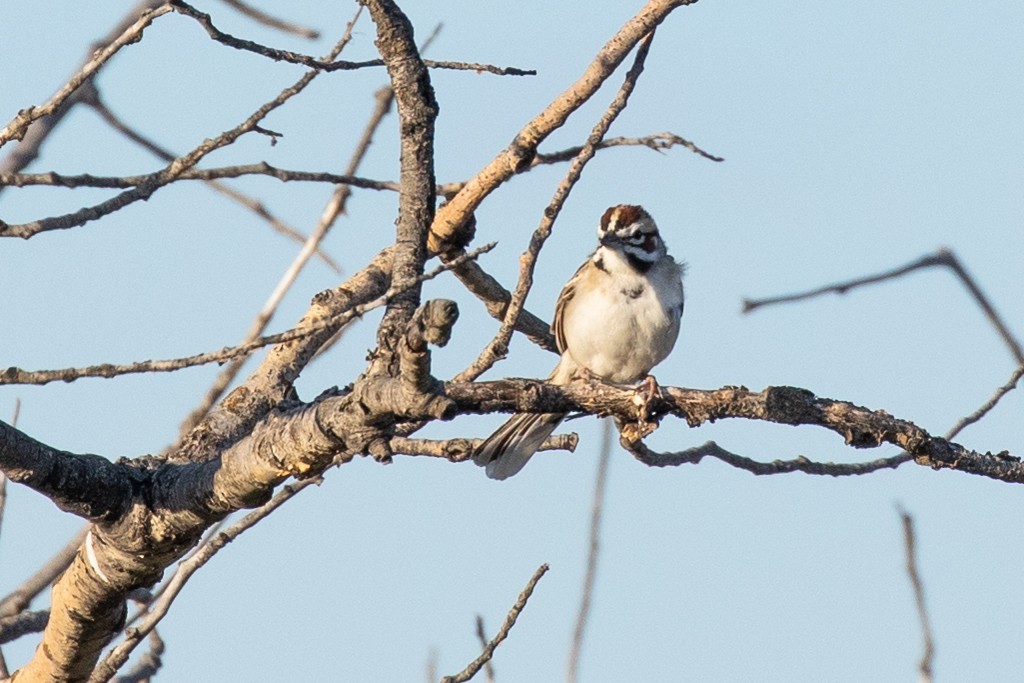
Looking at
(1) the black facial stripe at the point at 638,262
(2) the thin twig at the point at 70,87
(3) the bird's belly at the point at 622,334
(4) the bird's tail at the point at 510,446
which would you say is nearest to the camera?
(2) the thin twig at the point at 70,87

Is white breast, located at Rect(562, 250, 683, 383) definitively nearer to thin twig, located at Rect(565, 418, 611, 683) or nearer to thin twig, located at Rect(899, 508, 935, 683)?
thin twig, located at Rect(565, 418, 611, 683)

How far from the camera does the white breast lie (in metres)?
6.42

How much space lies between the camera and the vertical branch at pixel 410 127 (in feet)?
11.9

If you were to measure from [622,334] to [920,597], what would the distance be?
3031 mm

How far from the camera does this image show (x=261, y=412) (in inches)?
187

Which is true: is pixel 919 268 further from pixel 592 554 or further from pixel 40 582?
pixel 40 582

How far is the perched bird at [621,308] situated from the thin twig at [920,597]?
111 inches

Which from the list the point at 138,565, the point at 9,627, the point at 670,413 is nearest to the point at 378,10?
the point at 670,413

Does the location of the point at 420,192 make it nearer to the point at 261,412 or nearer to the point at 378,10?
the point at 378,10

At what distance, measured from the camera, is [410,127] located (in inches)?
148

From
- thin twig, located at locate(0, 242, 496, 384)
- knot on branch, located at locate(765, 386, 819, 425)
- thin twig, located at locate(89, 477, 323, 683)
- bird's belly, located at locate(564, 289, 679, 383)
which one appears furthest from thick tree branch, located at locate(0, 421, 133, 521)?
bird's belly, located at locate(564, 289, 679, 383)

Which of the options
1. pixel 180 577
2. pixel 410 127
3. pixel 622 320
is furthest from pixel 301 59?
pixel 622 320

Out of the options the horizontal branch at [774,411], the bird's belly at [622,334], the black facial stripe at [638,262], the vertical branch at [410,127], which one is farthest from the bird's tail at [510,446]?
the vertical branch at [410,127]

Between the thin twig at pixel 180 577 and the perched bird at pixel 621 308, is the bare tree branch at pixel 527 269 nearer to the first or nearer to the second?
the thin twig at pixel 180 577
